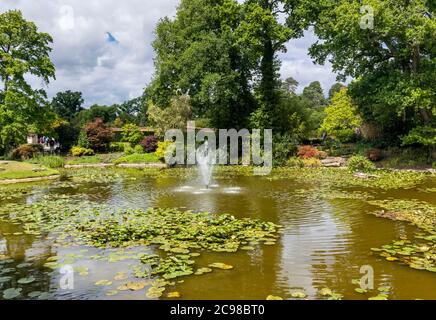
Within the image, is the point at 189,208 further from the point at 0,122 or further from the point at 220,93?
the point at 0,122

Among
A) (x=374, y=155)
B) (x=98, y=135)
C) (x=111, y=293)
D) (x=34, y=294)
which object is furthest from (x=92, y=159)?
(x=111, y=293)

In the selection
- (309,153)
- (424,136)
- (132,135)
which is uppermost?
(132,135)

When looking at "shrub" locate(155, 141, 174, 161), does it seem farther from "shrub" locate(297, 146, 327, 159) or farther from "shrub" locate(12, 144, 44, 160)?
"shrub" locate(12, 144, 44, 160)

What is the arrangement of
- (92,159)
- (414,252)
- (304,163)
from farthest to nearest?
1. (92,159)
2. (304,163)
3. (414,252)

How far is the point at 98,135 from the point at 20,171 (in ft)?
58.6

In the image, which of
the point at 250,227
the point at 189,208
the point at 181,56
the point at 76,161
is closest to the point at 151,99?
the point at 181,56

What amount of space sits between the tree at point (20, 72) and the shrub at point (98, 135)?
827 cm

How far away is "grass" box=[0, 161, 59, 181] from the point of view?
18.5 m

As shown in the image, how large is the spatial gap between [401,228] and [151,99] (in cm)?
2854

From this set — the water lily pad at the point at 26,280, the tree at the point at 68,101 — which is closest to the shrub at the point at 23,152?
the water lily pad at the point at 26,280

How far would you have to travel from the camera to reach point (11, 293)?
4934 mm

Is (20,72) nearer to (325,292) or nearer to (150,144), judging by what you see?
(150,144)

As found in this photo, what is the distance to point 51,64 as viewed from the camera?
2828 centimetres

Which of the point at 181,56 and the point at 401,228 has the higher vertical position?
the point at 181,56
